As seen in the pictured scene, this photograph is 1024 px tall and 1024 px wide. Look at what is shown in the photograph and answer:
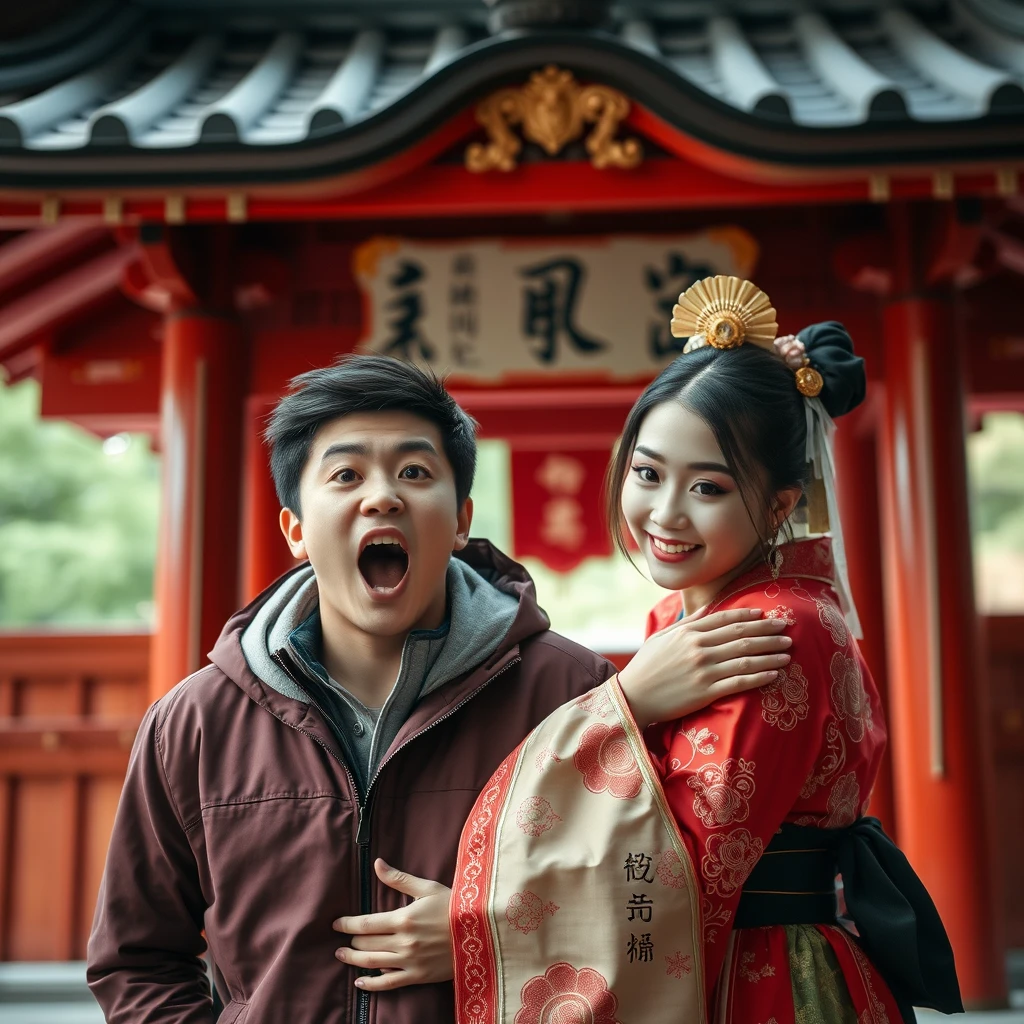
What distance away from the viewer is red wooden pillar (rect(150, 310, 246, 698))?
4941 millimetres

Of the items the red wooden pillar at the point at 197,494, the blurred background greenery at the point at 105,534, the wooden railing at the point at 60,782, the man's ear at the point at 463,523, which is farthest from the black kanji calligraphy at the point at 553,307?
the blurred background greenery at the point at 105,534

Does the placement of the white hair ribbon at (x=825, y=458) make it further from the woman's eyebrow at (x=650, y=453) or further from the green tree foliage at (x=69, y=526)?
the green tree foliage at (x=69, y=526)

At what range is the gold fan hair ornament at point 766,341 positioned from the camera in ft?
7.45

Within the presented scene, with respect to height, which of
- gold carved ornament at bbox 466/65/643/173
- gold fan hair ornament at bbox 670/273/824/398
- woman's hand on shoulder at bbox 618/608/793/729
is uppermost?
gold carved ornament at bbox 466/65/643/173

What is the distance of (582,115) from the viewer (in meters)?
4.52

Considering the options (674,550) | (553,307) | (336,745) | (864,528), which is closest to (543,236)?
(553,307)

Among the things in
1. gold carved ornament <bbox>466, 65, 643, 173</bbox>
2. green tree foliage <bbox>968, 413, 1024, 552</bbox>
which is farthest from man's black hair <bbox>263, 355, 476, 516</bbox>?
green tree foliage <bbox>968, 413, 1024, 552</bbox>

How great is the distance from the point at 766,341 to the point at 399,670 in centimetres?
95

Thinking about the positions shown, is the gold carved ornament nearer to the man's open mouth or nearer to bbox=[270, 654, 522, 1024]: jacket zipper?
the man's open mouth

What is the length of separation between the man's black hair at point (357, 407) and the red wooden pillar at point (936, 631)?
3.01m

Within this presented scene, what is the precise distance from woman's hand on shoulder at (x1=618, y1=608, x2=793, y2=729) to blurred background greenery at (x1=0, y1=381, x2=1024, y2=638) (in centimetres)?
1433

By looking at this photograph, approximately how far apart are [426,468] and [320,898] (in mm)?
799

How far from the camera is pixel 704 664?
204 centimetres

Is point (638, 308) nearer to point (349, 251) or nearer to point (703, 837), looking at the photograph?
point (349, 251)
